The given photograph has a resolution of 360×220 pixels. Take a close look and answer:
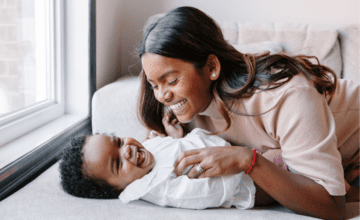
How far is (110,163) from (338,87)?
94 centimetres

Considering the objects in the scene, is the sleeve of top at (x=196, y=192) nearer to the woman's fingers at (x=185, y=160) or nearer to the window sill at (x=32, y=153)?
the woman's fingers at (x=185, y=160)

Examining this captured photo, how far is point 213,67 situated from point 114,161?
1.54ft

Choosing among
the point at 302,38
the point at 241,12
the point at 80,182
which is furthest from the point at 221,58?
the point at 241,12

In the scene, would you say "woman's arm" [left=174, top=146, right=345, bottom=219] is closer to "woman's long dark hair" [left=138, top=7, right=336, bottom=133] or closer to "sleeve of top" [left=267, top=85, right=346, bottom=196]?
"sleeve of top" [left=267, top=85, right=346, bottom=196]

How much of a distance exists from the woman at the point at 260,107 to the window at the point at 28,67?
54cm

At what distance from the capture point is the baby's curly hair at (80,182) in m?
0.95

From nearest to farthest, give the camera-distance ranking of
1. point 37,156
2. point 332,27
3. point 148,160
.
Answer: point 148,160 → point 37,156 → point 332,27

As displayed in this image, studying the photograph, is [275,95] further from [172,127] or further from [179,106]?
[172,127]

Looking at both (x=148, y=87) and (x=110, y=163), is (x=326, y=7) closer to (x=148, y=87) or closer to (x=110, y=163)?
(x=148, y=87)

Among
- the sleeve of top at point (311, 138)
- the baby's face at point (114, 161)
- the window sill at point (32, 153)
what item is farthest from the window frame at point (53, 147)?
the sleeve of top at point (311, 138)

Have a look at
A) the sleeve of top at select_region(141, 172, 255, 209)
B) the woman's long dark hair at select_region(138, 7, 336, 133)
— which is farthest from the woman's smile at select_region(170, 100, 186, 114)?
the sleeve of top at select_region(141, 172, 255, 209)

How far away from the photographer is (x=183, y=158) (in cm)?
95

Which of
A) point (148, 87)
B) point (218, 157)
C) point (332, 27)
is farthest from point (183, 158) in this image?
point (332, 27)

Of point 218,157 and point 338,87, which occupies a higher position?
point 338,87
